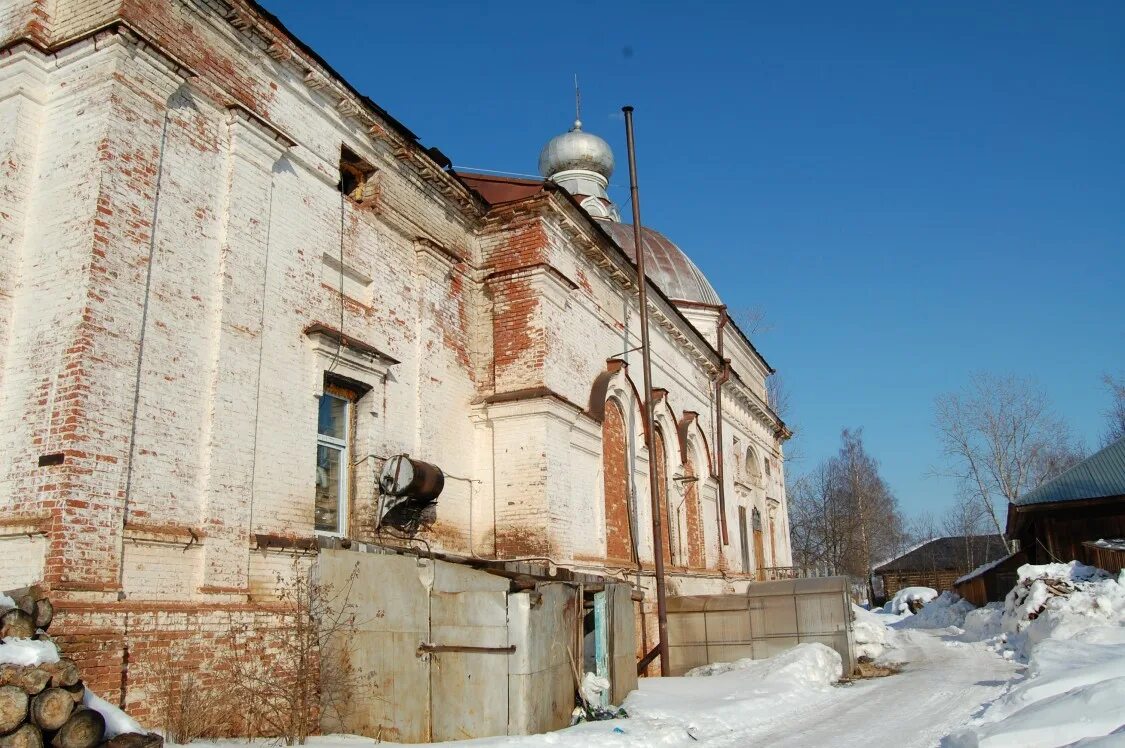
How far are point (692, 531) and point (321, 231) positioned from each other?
41.4ft

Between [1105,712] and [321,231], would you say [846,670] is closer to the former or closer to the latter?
[1105,712]

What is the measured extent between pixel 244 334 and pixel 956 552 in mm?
64450

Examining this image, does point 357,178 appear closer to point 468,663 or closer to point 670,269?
point 468,663

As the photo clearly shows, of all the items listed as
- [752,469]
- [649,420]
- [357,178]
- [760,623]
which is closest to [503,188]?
[357,178]

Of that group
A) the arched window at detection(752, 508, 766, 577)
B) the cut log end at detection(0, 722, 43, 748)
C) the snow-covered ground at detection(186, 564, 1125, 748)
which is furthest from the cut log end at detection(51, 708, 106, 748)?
the arched window at detection(752, 508, 766, 577)

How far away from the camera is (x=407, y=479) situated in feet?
36.2

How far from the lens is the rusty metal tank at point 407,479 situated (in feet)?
36.1

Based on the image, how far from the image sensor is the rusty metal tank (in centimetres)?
1102

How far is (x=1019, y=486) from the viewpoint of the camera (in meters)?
39.0

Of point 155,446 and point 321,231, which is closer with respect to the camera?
point 155,446

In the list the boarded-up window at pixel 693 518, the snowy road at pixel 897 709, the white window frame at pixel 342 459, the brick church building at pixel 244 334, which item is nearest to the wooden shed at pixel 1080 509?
the snowy road at pixel 897 709

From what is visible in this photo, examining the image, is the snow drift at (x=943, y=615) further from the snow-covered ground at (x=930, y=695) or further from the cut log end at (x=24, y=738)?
the cut log end at (x=24, y=738)

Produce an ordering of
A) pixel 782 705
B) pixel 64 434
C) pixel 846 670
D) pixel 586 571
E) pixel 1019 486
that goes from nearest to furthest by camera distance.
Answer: pixel 64 434, pixel 782 705, pixel 586 571, pixel 846 670, pixel 1019 486

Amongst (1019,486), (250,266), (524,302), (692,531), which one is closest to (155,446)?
(250,266)
